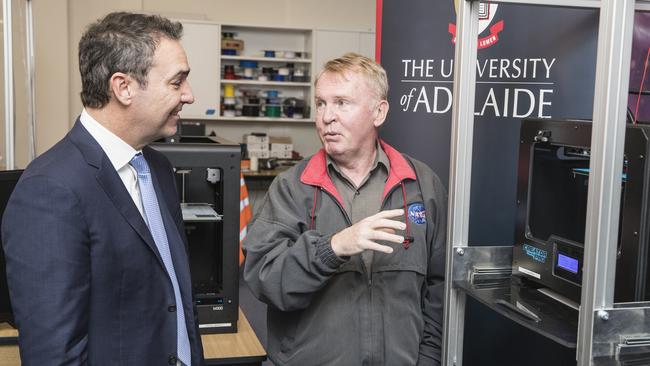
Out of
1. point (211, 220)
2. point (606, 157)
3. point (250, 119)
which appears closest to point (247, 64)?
point (250, 119)

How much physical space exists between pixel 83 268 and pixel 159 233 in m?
0.25

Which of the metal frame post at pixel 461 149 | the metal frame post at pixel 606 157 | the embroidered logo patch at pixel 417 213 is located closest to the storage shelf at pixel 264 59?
the embroidered logo patch at pixel 417 213

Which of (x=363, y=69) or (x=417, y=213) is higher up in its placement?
(x=363, y=69)

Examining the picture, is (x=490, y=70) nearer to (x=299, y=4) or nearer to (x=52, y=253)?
(x=52, y=253)

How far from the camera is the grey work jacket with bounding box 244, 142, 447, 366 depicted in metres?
1.61

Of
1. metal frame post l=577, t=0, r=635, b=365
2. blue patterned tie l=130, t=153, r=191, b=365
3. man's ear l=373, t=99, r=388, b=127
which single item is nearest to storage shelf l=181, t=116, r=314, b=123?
man's ear l=373, t=99, r=388, b=127

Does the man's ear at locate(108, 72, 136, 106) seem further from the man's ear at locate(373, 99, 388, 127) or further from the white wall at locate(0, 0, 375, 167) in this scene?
the white wall at locate(0, 0, 375, 167)

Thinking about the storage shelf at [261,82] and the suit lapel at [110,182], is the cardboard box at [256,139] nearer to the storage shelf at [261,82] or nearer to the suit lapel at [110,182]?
the storage shelf at [261,82]

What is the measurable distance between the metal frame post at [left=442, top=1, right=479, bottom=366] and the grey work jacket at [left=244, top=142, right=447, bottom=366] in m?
0.13

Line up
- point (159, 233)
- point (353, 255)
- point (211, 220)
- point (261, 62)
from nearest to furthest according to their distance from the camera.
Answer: point (159, 233) < point (353, 255) < point (211, 220) < point (261, 62)

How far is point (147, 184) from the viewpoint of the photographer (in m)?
1.50

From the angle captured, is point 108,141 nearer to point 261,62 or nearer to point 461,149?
point 461,149

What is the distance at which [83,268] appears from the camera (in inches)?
49.5

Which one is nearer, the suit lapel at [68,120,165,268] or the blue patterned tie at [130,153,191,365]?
the suit lapel at [68,120,165,268]
